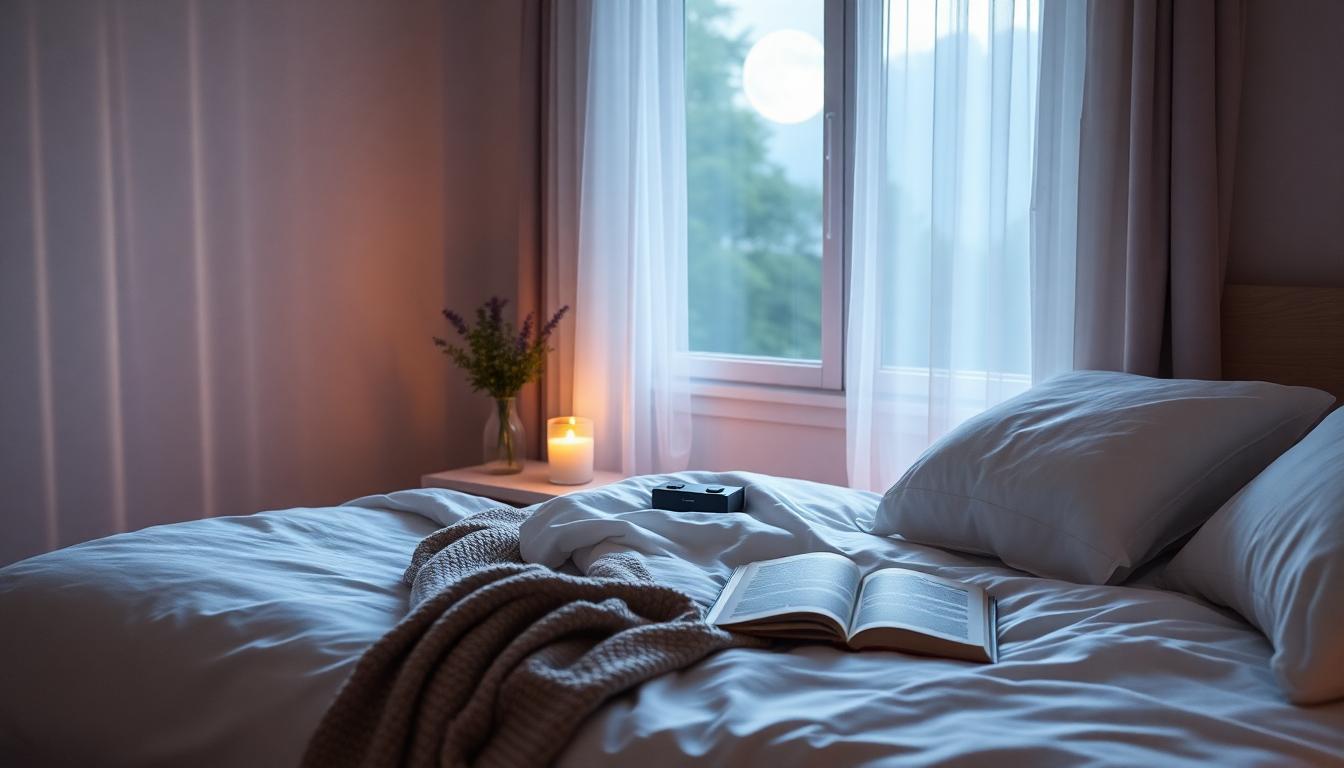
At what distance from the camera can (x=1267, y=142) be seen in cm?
222

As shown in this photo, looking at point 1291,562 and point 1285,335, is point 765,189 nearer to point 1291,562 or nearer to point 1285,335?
point 1285,335

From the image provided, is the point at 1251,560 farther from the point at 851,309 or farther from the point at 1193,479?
the point at 851,309

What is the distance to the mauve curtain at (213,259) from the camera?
8.66 ft

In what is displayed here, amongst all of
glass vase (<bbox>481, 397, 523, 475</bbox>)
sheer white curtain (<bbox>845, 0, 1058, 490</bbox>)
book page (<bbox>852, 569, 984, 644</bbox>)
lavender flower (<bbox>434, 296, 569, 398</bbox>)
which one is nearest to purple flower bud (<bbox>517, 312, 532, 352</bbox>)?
lavender flower (<bbox>434, 296, 569, 398</bbox>)

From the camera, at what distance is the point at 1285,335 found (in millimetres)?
2158

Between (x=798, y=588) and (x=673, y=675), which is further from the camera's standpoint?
(x=798, y=588)

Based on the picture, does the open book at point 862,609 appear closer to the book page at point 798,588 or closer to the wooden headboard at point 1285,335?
the book page at point 798,588

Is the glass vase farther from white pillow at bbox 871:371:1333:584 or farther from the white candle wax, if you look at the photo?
white pillow at bbox 871:371:1333:584

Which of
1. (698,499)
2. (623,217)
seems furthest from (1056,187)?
(623,217)

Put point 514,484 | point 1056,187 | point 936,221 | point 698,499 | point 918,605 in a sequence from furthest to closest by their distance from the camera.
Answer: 1. point 514,484
2. point 936,221
3. point 1056,187
4. point 698,499
5. point 918,605

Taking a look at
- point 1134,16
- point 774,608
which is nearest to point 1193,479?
point 774,608

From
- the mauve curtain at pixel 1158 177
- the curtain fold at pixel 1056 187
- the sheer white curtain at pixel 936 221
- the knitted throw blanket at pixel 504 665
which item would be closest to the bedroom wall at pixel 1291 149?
the mauve curtain at pixel 1158 177

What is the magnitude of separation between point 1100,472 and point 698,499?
651 millimetres

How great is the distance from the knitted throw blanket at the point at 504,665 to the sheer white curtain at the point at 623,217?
6.04ft
